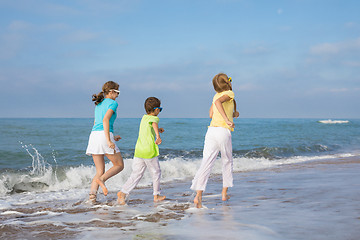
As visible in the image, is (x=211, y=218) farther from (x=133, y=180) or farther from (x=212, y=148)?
(x=133, y=180)

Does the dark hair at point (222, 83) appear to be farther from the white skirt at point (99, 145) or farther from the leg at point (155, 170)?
the white skirt at point (99, 145)

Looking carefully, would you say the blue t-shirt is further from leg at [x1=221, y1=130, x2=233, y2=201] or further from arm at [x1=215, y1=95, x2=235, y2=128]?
leg at [x1=221, y1=130, x2=233, y2=201]

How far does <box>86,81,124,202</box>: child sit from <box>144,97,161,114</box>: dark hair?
0.47 meters

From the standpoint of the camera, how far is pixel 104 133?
211 inches

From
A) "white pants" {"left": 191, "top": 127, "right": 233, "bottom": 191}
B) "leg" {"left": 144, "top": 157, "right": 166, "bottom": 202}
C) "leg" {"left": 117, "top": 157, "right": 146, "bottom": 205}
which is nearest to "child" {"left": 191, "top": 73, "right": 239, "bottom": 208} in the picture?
"white pants" {"left": 191, "top": 127, "right": 233, "bottom": 191}

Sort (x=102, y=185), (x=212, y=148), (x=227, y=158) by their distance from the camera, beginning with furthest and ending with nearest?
(x=102, y=185)
(x=227, y=158)
(x=212, y=148)

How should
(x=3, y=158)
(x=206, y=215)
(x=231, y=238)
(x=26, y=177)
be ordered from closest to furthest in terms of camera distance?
(x=231, y=238)
(x=206, y=215)
(x=26, y=177)
(x=3, y=158)

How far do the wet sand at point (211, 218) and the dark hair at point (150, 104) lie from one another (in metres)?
1.44

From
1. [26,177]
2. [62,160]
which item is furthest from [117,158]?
[62,160]

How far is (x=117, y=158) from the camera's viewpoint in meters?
5.59

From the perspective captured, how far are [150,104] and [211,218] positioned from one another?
7.04ft

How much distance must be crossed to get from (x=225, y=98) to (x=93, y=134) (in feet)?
6.68

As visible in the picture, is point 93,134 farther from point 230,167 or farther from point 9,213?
point 230,167

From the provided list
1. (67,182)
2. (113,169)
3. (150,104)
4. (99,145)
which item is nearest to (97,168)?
(113,169)
